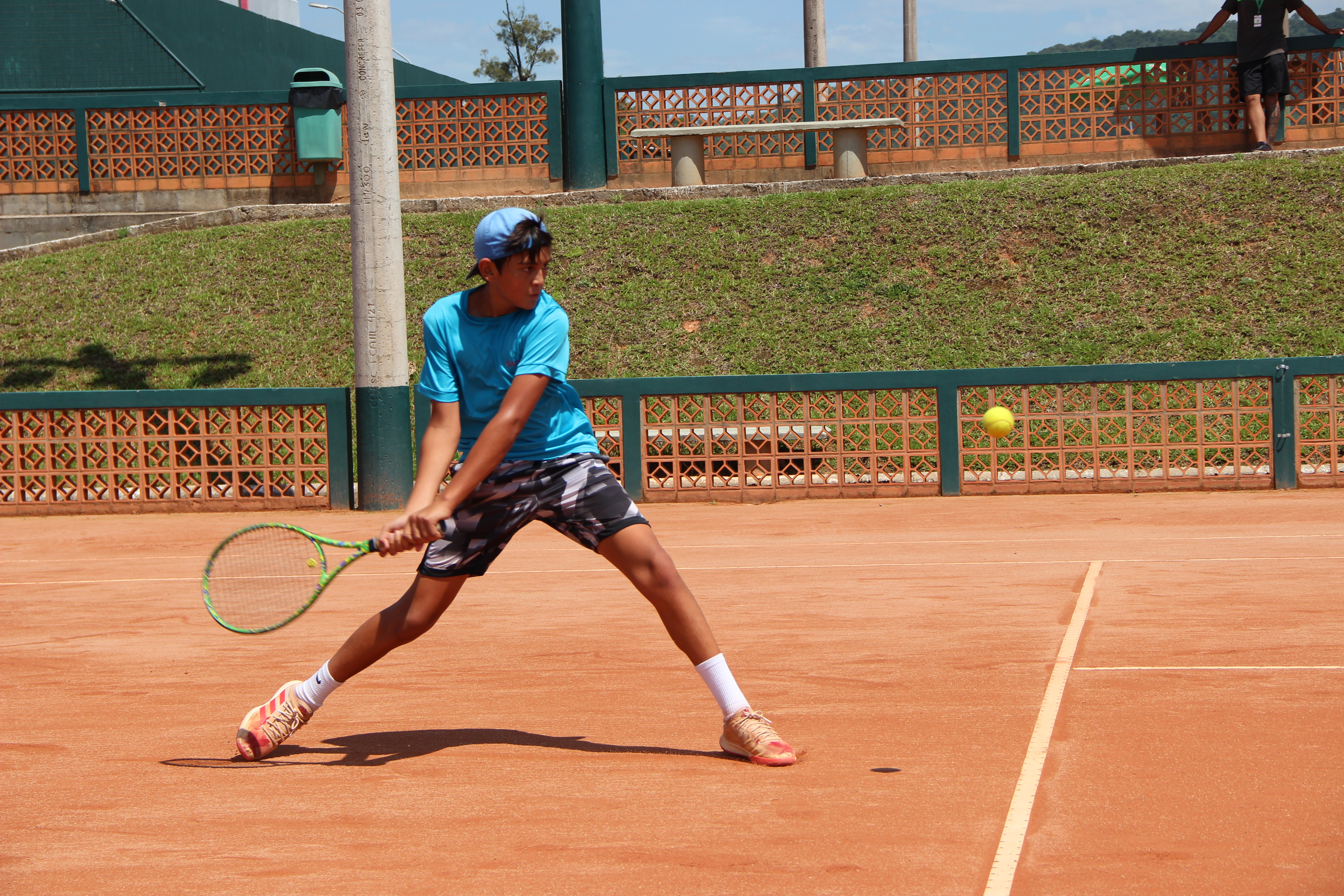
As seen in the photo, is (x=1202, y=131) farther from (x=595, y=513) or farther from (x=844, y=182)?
(x=595, y=513)

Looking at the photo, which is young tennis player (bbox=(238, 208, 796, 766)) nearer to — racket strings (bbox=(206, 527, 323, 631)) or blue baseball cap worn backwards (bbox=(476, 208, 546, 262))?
blue baseball cap worn backwards (bbox=(476, 208, 546, 262))

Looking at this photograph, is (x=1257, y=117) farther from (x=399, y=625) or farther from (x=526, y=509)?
(x=399, y=625)

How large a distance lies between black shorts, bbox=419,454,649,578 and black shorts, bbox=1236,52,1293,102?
15495mm

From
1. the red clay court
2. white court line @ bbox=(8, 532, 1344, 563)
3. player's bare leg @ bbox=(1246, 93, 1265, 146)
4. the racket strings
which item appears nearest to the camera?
the red clay court

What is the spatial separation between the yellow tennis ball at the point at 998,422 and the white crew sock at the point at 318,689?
7573 millimetres

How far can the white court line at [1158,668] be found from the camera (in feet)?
17.0

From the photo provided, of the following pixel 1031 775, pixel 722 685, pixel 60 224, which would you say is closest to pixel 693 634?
pixel 722 685

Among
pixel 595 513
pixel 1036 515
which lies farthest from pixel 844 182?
pixel 595 513

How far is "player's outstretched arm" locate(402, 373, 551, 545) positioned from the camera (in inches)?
154

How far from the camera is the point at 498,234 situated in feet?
12.9

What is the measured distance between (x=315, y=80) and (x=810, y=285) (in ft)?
26.2

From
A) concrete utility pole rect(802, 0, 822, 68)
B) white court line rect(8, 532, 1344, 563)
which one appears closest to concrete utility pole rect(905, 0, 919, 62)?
concrete utility pole rect(802, 0, 822, 68)

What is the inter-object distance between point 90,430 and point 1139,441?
9.96 meters

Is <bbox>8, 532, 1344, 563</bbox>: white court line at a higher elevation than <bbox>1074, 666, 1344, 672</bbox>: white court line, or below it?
higher
